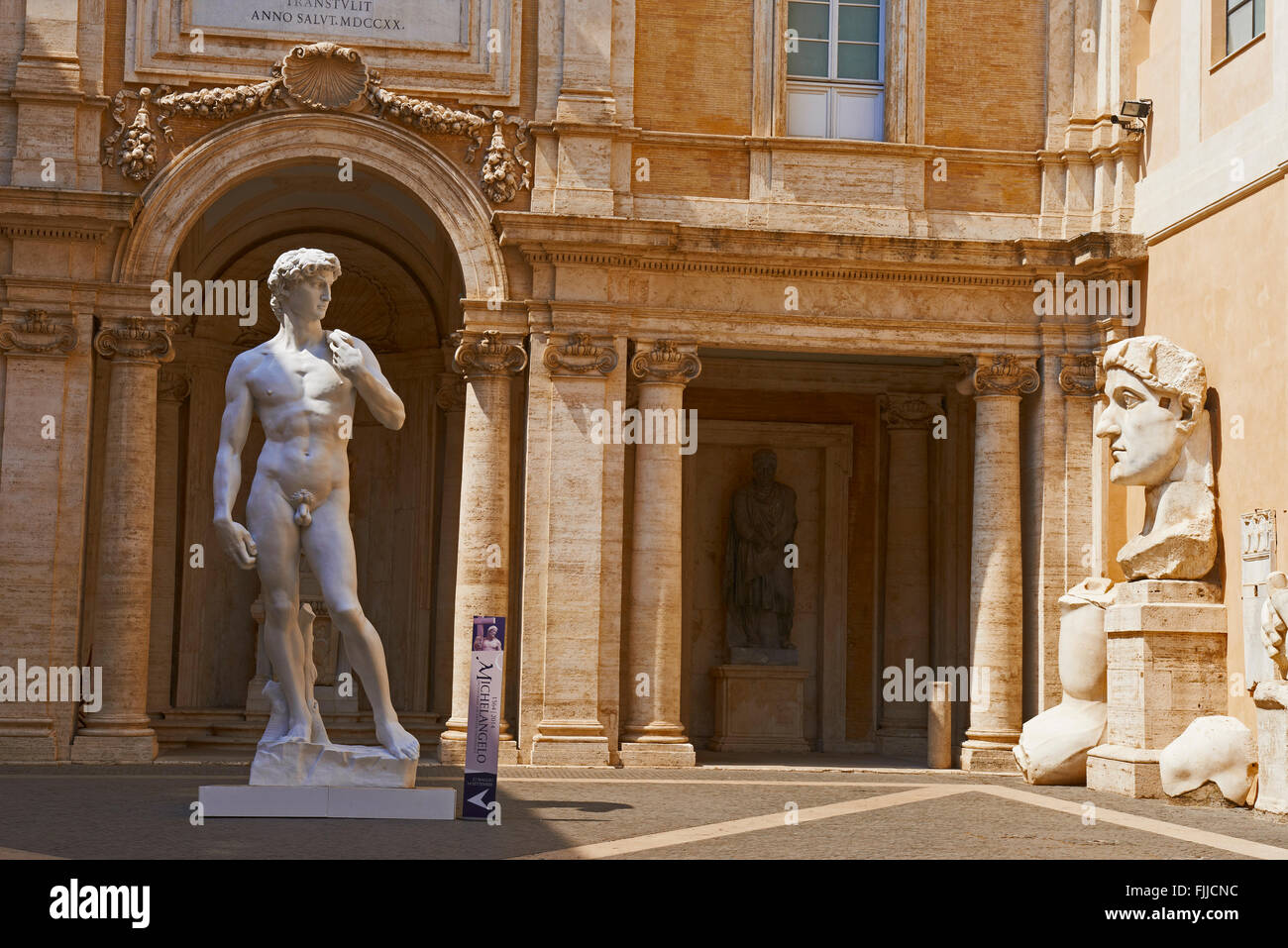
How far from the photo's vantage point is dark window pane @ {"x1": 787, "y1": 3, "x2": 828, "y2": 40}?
1688cm

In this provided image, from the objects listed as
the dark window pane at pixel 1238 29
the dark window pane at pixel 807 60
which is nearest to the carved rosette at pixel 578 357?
the dark window pane at pixel 807 60

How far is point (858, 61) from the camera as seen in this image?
17.0 m

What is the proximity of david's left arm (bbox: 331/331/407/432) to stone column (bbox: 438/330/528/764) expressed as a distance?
16.7ft

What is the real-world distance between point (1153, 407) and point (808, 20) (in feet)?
18.2

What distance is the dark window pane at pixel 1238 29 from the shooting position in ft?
46.6

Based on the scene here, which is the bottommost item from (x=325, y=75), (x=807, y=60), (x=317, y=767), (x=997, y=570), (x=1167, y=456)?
(x=317, y=767)

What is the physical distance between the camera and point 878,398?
19797 millimetres

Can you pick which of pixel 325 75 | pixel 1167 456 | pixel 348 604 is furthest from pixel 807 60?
pixel 348 604

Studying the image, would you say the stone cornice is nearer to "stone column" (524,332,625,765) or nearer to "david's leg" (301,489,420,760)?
"stone column" (524,332,625,765)

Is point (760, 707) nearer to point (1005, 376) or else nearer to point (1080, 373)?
point (1005, 376)

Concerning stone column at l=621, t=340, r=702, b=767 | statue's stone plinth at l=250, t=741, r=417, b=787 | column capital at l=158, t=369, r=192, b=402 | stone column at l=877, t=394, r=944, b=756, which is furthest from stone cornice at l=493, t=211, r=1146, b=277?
statue's stone plinth at l=250, t=741, r=417, b=787

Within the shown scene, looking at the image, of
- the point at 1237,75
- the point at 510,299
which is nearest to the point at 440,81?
the point at 510,299

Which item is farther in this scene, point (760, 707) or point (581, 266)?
point (760, 707)

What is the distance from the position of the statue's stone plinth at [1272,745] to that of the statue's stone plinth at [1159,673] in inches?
54.6
